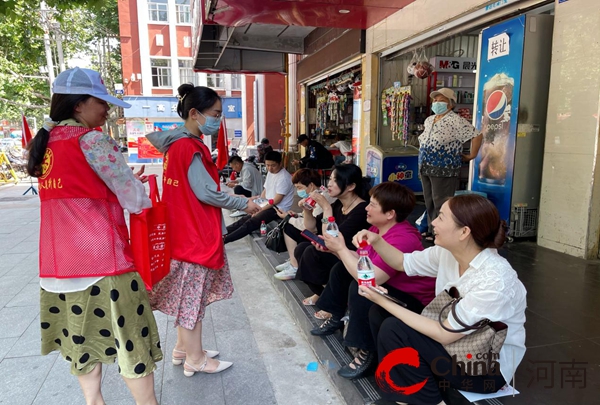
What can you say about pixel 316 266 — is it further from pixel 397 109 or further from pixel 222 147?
pixel 397 109

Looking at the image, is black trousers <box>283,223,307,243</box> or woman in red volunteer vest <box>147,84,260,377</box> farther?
black trousers <box>283,223,307,243</box>

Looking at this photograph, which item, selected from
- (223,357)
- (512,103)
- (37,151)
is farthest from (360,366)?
(512,103)

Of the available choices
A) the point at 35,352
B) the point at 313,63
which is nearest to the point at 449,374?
the point at 35,352

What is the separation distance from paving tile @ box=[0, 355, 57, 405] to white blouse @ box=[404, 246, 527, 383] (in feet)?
8.04

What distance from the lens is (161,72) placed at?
76.8 ft

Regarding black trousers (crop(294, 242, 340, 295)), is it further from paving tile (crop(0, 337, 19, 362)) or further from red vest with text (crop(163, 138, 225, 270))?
paving tile (crop(0, 337, 19, 362))

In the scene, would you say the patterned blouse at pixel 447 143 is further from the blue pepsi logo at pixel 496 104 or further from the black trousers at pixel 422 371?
the black trousers at pixel 422 371

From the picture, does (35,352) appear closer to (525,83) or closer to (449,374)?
(449,374)

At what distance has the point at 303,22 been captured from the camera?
6.41m

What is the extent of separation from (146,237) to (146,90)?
23451mm

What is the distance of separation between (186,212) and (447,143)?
123 inches

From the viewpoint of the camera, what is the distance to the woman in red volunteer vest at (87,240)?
5.65 feet

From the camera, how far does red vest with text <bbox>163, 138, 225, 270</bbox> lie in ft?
7.66

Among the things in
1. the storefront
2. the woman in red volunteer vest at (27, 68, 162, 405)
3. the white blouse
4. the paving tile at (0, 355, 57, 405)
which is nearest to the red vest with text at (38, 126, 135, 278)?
the woman in red volunteer vest at (27, 68, 162, 405)
